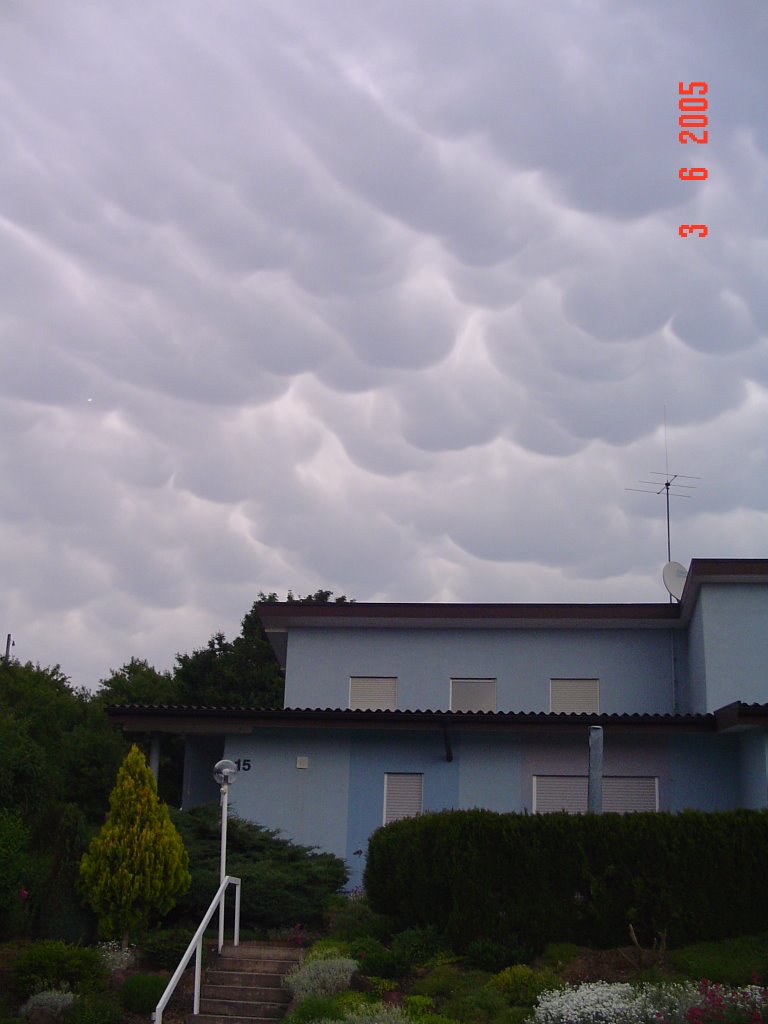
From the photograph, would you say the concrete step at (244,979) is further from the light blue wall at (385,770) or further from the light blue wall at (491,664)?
the light blue wall at (491,664)

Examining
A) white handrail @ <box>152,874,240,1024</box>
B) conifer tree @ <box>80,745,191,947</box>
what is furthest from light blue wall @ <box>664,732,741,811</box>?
conifer tree @ <box>80,745,191,947</box>

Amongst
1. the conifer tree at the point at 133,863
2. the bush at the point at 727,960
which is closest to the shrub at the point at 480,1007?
the bush at the point at 727,960

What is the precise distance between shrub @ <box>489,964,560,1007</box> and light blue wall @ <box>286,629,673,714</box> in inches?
421

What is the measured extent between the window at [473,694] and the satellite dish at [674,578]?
4.21m

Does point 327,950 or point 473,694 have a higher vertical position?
point 473,694

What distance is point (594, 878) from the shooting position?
13312 mm

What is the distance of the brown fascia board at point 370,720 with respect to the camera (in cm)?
1848

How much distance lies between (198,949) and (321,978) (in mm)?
1488

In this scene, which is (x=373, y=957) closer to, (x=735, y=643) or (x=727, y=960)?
(x=727, y=960)

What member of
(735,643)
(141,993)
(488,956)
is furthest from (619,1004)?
(735,643)

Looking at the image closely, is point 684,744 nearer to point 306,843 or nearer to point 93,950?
point 306,843

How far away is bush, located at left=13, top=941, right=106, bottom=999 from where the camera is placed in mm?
12734

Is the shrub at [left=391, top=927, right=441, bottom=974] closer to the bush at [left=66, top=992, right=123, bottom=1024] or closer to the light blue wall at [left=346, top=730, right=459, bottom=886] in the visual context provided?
the bush at [left=66, top=992, right=123, bottom=1024]

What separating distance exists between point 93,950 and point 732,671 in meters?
11.7
